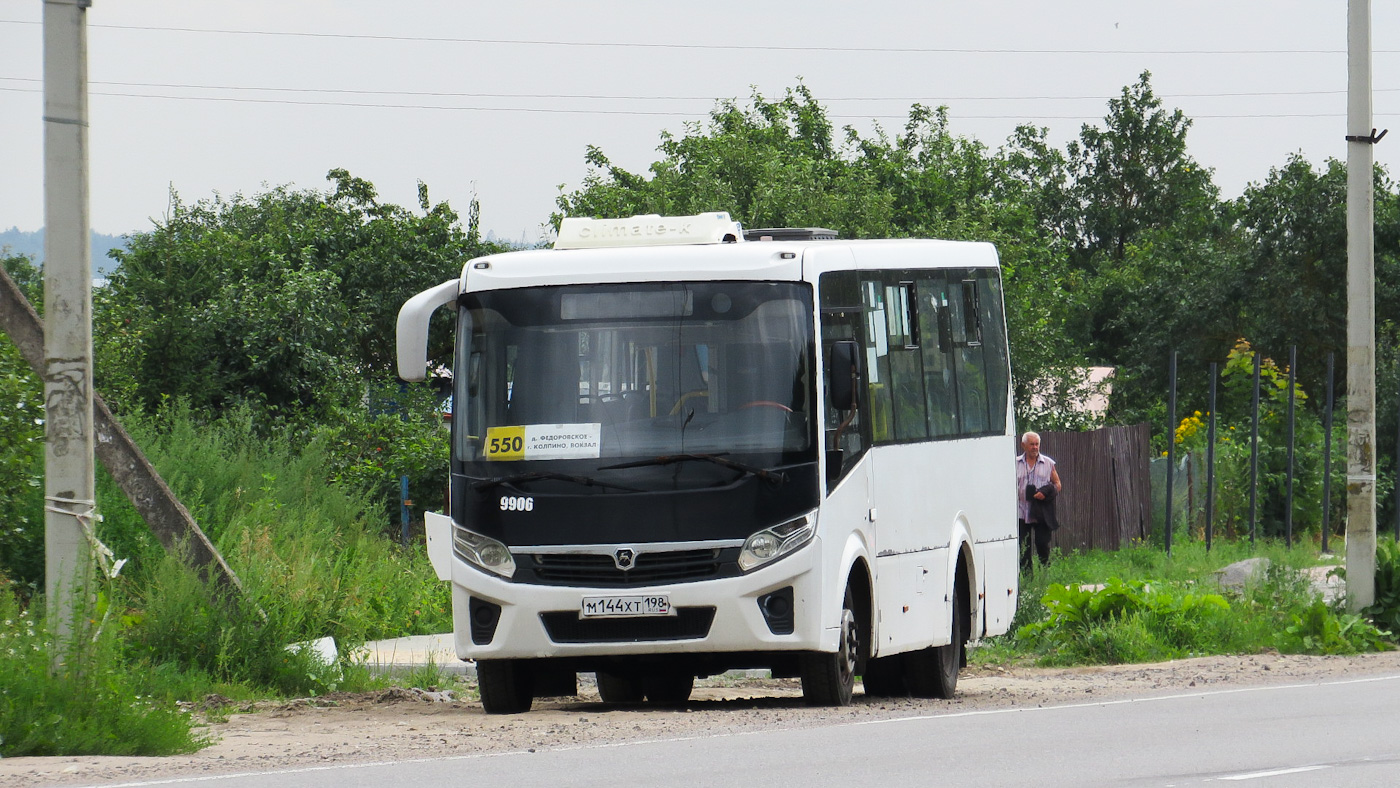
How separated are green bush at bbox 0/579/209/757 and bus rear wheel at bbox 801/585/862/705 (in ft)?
12.0

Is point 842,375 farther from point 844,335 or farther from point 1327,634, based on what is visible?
point 1327,634

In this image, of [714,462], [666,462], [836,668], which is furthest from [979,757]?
[666,462]

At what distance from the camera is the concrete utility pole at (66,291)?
34.1 ft

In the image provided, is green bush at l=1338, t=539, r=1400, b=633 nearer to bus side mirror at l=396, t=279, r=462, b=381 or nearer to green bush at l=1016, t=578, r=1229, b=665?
green bush at l=1016, t=578, r=1229, b=665

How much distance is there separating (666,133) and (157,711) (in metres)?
40.6

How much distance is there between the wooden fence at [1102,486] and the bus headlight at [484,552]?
1538 centimetres

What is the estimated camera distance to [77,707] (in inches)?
387

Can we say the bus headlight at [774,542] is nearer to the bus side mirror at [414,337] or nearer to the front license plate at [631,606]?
the front license plate at [631,606]

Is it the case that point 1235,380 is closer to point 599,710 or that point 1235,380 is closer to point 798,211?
point 798,211

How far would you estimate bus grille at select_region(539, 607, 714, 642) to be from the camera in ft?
37.0

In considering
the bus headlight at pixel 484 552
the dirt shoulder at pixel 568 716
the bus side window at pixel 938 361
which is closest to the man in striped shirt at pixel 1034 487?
the dirt shoulder at pixel 568 716

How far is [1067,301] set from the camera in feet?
181

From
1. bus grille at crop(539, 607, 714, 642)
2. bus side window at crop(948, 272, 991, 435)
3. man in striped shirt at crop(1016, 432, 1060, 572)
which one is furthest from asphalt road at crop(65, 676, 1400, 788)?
man in striped shirt at crop(1016, 432, 1060, 572)

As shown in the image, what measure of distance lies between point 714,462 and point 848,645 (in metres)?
1.57
